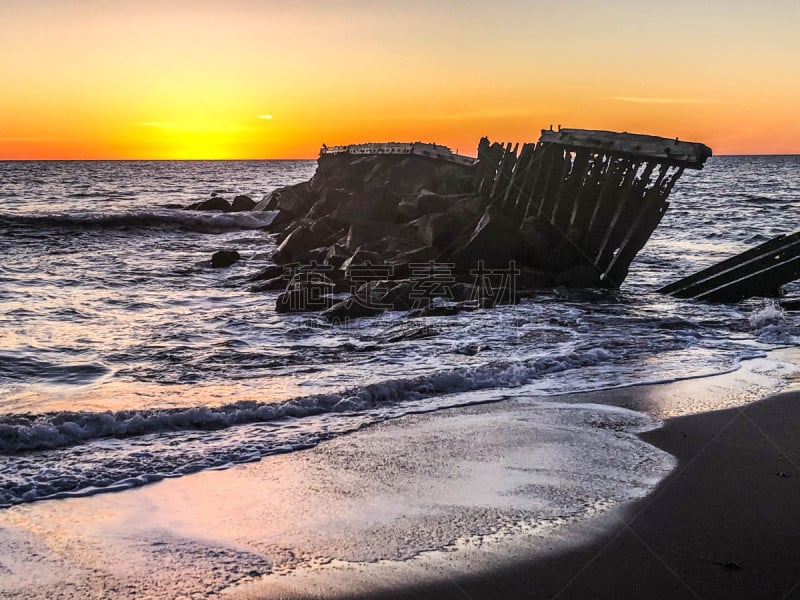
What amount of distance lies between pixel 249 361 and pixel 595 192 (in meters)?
8.17

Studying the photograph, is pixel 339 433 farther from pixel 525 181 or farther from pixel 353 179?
pixel 353 179

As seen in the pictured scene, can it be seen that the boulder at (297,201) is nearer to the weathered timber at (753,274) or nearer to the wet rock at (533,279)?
the wet rock at (533,279)

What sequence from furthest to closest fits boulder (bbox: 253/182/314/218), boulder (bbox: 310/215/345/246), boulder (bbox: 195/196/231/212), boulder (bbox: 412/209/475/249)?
boulder (bbox: 195/196/231/212) < boulder (bbox: 253/182/314/218) < boulder (bbox: 310/215/345/246) < boulder (bbox: 412/209/475/249)

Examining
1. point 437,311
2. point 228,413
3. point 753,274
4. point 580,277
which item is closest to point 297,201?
point 580,277

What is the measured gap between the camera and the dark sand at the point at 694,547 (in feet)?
11.7

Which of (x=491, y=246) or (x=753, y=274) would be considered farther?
(x=491, y=246)

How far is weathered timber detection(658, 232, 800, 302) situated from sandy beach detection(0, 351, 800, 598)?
23.2ft

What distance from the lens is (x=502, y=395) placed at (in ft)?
23.6

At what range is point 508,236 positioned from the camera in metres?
13.9

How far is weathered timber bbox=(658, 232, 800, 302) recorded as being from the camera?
12.3m

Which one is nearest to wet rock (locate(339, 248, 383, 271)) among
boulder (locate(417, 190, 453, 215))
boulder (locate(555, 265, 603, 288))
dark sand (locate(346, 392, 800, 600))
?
boulder (locate(555, 265, 603, 288))

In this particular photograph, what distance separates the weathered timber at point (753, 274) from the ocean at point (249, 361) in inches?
13.0

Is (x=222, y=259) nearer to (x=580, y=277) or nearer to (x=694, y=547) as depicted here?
(x=580, y=277)

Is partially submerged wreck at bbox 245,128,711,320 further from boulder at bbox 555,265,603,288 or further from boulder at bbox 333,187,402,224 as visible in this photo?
boulder at bbox 333,187,402,224
